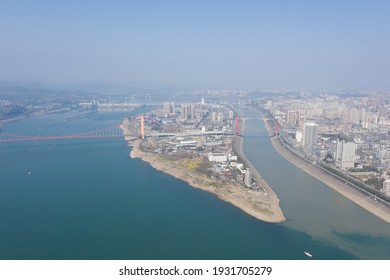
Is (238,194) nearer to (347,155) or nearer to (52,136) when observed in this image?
(347,155)

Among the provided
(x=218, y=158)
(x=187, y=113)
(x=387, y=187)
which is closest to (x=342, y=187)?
(x=387, y=187)

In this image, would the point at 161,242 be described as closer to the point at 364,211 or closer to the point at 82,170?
the point at 364,211

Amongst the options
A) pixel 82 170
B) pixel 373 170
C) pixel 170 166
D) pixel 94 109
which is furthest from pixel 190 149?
pixel 94 109

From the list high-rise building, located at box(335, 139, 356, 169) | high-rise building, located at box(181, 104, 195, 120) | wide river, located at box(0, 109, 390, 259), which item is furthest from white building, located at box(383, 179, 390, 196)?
high-rise building, located at box(181, 104, 195, 120)

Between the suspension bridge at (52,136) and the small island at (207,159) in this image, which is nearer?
the small island at (207,159)

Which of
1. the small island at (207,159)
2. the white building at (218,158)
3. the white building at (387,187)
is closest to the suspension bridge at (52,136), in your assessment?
the small island at (207,159)

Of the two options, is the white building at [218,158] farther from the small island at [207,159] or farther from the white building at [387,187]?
the white building at [387,187]

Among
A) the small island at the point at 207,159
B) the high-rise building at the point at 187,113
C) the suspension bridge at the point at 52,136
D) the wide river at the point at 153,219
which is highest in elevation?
the high-rise building at the point at 187,113
